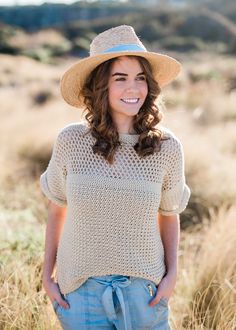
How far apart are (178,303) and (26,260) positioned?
2.97ft

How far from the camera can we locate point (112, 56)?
2.26 meters

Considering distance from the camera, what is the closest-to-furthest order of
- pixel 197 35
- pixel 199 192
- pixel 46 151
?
pixel 199 192 < pixel 46 151 < pixel 197 35

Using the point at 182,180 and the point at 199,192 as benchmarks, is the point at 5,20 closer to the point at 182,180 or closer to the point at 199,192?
the point at 199,192

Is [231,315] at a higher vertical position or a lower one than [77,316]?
lower

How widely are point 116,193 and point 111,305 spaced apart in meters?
0.40

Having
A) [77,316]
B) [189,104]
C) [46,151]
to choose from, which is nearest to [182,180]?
[77,316]

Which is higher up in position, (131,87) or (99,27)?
(131,87)

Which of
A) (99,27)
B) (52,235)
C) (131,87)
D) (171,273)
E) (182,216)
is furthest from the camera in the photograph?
(99,27)

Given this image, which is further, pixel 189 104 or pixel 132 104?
pixel 189 104

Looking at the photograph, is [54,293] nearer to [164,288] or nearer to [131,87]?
[164,288]

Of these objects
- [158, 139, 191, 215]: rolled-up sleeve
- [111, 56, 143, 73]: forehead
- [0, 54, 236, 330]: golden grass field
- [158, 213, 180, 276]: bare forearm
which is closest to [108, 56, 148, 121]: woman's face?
[111, 56, 143, 73]: forehead

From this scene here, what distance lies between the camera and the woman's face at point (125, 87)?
2.28 meters

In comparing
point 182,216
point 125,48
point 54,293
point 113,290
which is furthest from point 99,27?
point 113,290

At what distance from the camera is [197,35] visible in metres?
46.2
